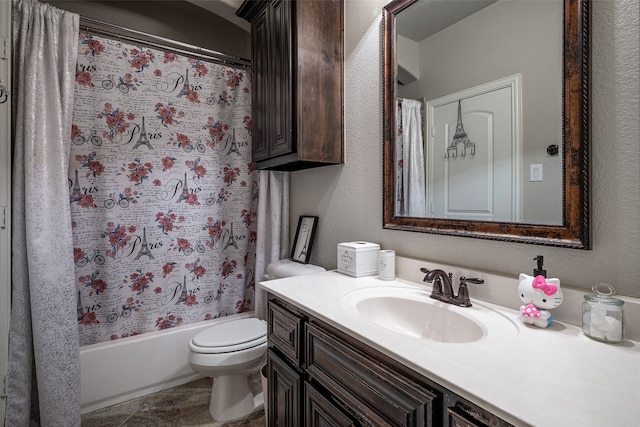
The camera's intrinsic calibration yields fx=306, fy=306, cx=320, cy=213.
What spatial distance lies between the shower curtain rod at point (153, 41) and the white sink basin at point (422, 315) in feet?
6.33

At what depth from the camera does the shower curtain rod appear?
1791mm

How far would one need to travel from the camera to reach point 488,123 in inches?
42.9

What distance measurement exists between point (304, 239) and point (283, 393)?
3.23ft

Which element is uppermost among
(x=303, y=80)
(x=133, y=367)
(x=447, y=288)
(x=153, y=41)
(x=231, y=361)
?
(x=153, y=41)

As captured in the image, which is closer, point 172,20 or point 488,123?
point 488,123

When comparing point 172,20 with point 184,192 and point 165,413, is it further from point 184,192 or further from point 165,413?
point 165,413

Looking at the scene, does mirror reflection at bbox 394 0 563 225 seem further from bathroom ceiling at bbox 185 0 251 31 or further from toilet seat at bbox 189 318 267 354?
bathroom ceiling at bbox 185 0 251 31

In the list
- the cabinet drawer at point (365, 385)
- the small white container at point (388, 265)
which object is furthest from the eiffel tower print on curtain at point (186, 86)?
the cabinet drawer at point (365, 385)

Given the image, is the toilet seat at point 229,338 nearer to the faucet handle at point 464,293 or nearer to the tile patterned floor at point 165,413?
the tile patterned floor at point 165,413

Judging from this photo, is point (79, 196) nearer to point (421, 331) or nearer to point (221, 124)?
point (221, 124)

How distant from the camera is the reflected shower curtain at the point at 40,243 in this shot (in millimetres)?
1496

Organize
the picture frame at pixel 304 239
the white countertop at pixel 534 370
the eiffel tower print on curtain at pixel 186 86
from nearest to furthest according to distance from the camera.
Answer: the white countertop at pixel 534 370
the picture frame at pixel 304 239
the eiffel tower print on curtain at pixel 186 86

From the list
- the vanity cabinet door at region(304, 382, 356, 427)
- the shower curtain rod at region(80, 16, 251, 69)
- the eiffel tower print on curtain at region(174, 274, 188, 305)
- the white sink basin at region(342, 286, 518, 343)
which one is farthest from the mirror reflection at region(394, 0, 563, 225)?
the eiffel tower print on curtain at region(174, 274, 188, 305)

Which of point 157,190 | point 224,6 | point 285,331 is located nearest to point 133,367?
point 157,190
